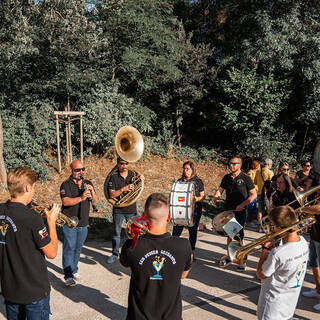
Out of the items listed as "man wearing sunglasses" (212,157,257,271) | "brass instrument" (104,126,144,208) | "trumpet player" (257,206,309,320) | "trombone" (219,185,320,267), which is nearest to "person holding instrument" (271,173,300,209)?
"trombone" (219,185,320,267)

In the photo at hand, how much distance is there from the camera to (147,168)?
42.4 feet

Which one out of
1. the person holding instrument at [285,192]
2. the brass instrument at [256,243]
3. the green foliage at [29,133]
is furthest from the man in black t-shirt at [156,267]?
the green foliage at [29,133]

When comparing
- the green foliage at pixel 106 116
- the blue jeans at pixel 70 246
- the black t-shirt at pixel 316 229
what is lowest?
the blue jeans at pixel 70 246

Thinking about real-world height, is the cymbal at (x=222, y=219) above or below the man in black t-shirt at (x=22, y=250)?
below

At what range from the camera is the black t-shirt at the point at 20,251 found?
2789 millimetres

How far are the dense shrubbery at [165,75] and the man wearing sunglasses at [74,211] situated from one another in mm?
6144

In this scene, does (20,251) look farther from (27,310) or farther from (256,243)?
(256,243)

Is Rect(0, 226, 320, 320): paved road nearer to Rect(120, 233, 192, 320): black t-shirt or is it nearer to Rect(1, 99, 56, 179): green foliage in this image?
Rect(120, 233, 192, 320): black t-shirt

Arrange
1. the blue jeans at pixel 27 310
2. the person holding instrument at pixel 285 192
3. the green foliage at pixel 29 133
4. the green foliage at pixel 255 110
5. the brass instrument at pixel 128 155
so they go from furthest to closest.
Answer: the green foliage at pixel 255 110 < the green foliage at pixel 29 133 < the brass instrument at pixel 128 155 < the person holding instrument at pixel 285 192 < the blue jeans at pixel 27 310

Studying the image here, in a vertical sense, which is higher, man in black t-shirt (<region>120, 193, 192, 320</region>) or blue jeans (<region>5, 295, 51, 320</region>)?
man in black t-shirt (<region>120, 193, 192, 320</region>)

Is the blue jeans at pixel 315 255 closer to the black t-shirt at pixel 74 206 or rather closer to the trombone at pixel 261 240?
the trombone at pixel 261 240

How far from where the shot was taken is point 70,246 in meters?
5.00

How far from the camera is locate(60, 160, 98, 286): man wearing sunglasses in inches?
197

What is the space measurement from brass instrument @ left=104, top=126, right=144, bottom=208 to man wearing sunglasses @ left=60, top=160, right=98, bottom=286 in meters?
0.71
